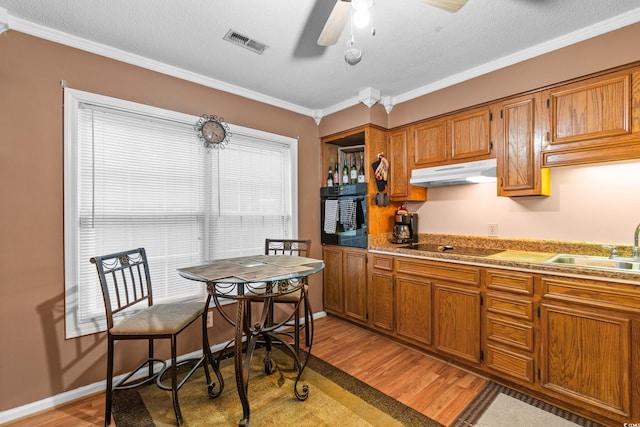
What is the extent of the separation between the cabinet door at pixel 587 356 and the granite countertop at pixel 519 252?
0.78 ft

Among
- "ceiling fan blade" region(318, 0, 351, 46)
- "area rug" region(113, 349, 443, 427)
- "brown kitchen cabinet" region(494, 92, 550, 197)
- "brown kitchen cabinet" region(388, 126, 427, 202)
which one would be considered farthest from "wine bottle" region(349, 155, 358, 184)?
"area rug" region(113, 349, 443, 427)

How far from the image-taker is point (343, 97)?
328 cm

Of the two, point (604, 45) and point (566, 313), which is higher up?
point (604, 45)

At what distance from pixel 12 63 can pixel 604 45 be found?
3.99m

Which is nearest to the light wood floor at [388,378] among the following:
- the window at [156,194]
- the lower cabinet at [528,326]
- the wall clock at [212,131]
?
the lower cabinet at [528,326]

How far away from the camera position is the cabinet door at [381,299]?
296cm

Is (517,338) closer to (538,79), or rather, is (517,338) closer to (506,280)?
(506,280)

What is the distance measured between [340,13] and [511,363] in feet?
8.35

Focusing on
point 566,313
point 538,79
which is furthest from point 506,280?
point 538,79

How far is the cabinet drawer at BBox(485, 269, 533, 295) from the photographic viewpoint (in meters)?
2.04

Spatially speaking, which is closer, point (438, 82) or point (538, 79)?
point (538, 79)

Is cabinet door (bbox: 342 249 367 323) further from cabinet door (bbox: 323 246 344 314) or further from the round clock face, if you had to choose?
the round clock face

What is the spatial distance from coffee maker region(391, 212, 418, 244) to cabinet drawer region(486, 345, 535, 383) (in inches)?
50.3

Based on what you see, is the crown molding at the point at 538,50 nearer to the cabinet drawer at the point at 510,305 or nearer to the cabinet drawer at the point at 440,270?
the cabinet drawer at the point at 440,270
